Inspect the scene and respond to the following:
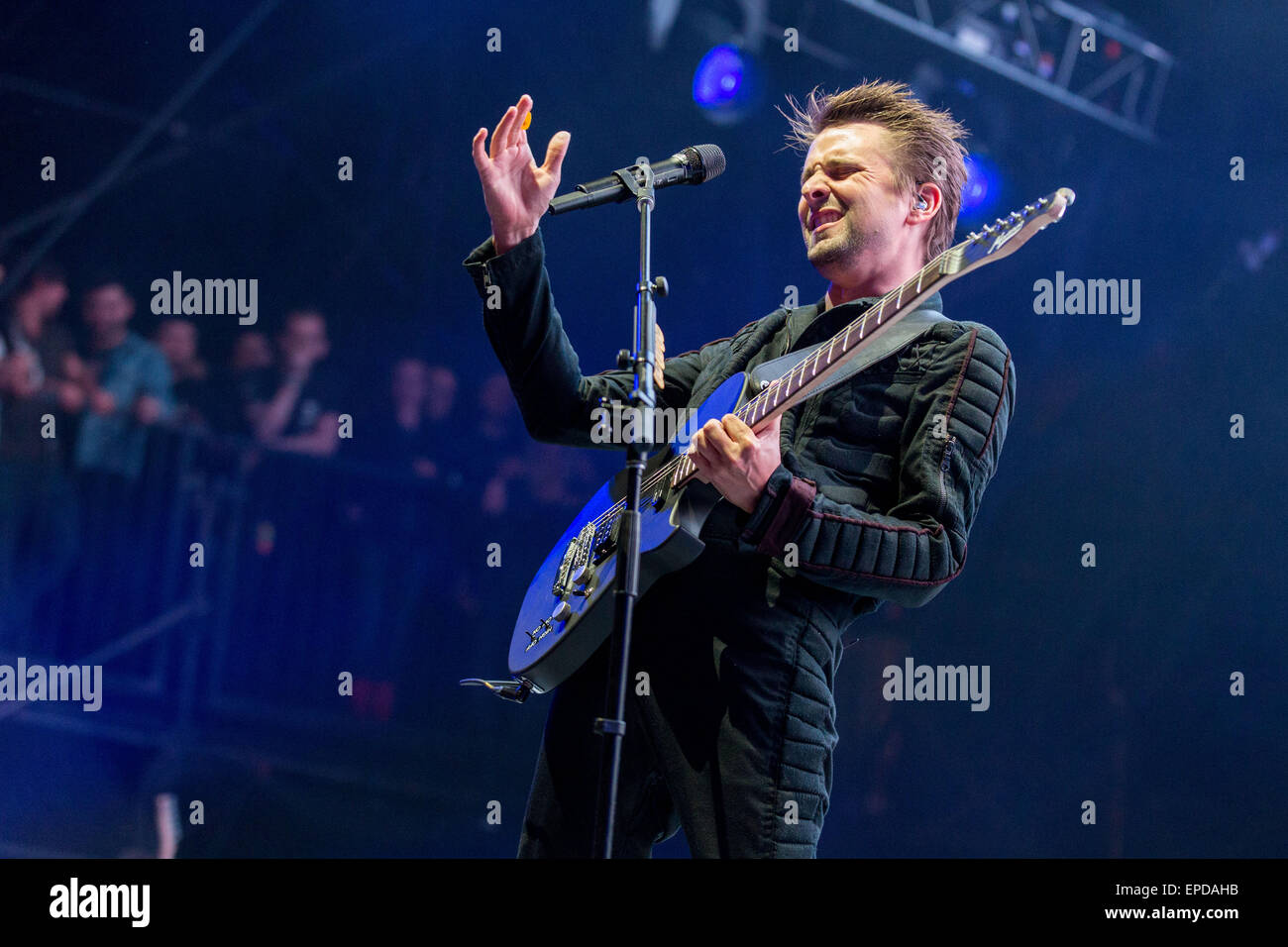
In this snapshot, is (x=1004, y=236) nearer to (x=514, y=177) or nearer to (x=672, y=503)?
(x=672, y=503)

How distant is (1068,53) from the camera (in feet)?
12.5

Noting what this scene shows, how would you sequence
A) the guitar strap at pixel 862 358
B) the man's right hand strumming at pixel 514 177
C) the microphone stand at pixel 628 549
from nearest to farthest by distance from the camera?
the microphone stand at pixel 628 549 < the guitar strap at pixel 862 358 < the man's right hand strumming at pixel 514 177

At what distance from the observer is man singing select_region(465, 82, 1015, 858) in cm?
187

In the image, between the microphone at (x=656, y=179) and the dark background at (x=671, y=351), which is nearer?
the microphone at (x=656, y=179)

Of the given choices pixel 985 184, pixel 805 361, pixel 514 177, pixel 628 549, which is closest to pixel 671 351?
pixel 985 184

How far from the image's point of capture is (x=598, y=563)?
2230mm

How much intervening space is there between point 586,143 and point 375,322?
3.28 ft

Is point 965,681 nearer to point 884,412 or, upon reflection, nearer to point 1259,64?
point 884,412

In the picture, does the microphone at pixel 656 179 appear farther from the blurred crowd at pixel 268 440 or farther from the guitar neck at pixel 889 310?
the blurred crowd at pixel 268 440

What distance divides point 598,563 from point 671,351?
5.73 ft

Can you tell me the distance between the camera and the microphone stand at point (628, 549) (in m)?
1.70

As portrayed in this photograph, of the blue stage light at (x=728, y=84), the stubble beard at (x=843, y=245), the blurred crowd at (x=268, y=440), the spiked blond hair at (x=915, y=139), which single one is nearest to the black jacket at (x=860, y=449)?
the stubble beard at (x=843, y=245)

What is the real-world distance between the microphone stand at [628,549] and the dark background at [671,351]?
1894 millimetres

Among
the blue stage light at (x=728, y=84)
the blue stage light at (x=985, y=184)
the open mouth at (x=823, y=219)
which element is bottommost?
the open mouth at (x=823, y=219)
